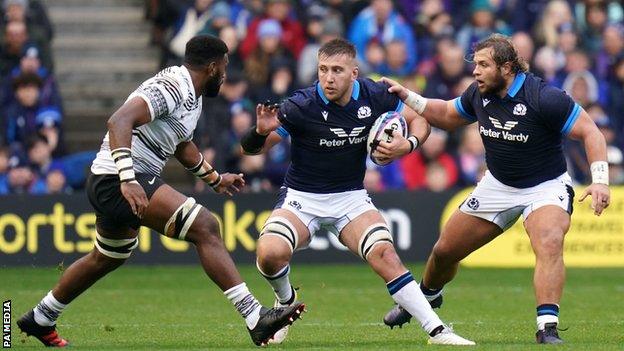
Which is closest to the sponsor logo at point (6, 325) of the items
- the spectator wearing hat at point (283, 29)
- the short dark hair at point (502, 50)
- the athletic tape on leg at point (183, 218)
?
the athletic tape on leg at point (183, 218)

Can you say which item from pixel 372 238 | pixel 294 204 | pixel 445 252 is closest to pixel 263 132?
pixel 294 204

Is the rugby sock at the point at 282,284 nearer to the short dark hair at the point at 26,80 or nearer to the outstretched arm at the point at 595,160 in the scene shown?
the outstretched arm at the point at 595,160

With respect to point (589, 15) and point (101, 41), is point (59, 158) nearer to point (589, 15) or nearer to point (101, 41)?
point (101, 41)

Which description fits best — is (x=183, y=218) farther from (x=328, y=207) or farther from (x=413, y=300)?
(x=413, y=300)

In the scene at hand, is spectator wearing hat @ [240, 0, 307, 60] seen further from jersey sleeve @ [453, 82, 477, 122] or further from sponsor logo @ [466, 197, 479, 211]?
sponsor logo @ [466, 197, 479, 211]

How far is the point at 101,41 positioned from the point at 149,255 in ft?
20.0

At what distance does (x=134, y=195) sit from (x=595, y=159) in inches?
137

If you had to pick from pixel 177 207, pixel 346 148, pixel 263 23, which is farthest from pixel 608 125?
pixel 177 207

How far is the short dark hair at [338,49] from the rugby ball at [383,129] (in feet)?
1.85

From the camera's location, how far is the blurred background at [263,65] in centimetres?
2078

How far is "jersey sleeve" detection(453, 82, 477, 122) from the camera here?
1222 cm

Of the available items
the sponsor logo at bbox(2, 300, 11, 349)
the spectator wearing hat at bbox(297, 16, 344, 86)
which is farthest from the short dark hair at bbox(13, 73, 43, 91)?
the sponsor logo at bbox(2, 300, 11, 349)

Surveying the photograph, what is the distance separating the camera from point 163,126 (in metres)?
11.5

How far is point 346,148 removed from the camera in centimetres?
1198
